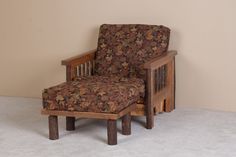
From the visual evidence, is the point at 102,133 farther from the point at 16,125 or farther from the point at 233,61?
the point at 233,61

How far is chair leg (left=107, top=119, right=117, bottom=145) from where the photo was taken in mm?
3160

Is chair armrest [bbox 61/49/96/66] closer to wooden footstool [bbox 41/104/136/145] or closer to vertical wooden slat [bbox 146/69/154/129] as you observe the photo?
wooden footstool [bbox 41/104/136/145]

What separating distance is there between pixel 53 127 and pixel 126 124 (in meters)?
0.51

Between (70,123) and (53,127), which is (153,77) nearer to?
(70,123)

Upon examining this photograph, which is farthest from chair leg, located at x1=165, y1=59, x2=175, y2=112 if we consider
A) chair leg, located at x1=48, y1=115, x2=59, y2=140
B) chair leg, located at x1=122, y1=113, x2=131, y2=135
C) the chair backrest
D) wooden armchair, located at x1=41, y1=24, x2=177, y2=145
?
chair leg, located at x1=48, y1=115, x2=59, y2=140

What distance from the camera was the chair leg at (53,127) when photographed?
332 centimetres

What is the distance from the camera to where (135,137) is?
3.36 meters

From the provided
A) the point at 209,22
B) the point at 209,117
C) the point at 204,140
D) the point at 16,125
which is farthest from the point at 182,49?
the point at 16,125

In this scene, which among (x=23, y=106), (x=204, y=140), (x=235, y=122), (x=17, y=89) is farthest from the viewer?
(x=17, y=89)

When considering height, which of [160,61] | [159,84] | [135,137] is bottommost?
[135,137]

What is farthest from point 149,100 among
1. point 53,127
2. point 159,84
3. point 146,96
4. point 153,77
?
point 53,127

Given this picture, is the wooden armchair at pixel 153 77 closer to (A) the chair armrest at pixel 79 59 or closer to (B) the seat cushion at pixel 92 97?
(A) the chair armrest at pixel 79 59

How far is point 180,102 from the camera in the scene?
163 inches

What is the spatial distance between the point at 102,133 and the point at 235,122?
3.45 ft
